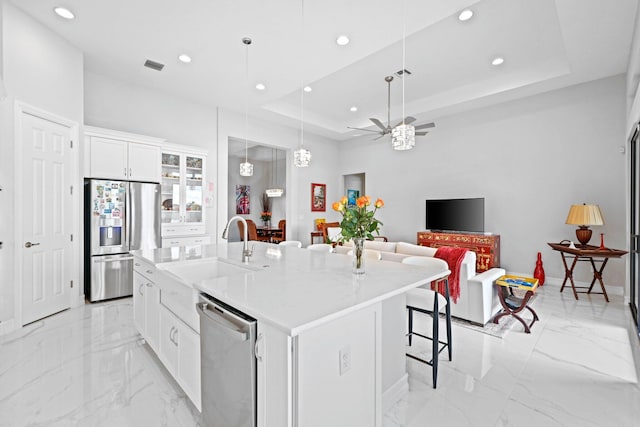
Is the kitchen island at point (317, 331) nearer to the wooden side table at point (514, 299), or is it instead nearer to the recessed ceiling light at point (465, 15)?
the wooden side table at point (514, 299)

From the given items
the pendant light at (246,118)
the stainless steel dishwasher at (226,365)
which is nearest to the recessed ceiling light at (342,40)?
the pendant light at (246,118)

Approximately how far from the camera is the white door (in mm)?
3111

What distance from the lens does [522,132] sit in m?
5.20

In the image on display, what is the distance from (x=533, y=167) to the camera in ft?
16.7

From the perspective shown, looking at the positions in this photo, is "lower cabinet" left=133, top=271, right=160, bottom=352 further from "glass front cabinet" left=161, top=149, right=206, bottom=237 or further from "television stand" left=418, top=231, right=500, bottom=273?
"television stand" left=418, top=231, right=500, bottom=273

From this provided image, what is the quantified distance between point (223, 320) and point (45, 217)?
11.2ft

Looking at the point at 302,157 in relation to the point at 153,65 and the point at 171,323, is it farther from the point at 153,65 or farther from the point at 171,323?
the point at 153,65

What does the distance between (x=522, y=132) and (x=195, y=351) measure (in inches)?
239

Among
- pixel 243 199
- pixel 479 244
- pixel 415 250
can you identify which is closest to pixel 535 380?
pixel 415 250

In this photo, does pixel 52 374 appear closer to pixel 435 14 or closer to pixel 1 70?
pixel 1 70

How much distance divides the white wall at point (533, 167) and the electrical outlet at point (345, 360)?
17.0 ft

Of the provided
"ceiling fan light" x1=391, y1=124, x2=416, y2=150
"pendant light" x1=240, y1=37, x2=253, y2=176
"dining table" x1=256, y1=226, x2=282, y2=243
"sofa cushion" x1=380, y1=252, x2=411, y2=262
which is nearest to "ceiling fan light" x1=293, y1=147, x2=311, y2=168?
"pendant light" x1=240, y1=37, x2=253, y2=176

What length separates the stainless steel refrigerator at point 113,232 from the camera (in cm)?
384

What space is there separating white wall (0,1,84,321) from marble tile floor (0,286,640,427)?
0.73 meters
